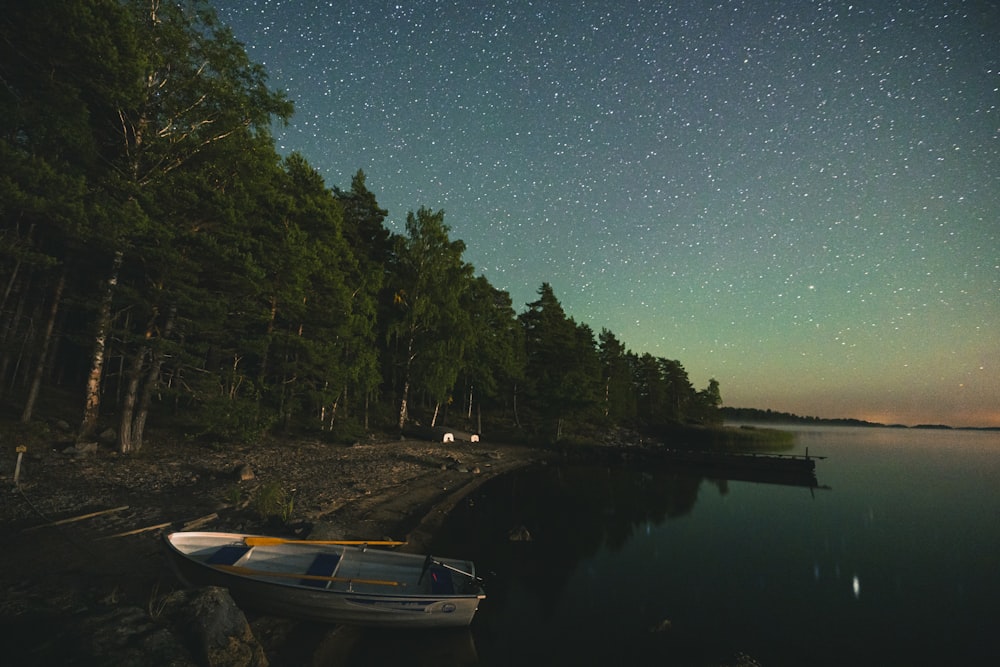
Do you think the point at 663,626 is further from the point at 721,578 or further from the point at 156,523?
the point at 156,523

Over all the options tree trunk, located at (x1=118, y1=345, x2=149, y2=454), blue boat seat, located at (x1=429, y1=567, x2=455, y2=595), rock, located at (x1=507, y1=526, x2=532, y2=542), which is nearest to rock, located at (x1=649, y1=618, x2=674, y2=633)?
blue boat seat, located at (x1=429, y1=567, x2=455, y2=595)

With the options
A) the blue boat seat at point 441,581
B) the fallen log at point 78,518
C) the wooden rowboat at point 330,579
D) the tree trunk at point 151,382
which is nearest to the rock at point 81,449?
the tree trunk at point 151,382

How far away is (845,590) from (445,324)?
29738mm

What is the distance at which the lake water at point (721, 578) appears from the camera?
981 centimetres

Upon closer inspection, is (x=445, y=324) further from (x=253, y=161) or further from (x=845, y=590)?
(x=845, y=590)

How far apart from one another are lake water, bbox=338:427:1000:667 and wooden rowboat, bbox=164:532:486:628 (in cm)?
92

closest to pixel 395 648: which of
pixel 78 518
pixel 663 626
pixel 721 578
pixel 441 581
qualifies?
pixel 441 581

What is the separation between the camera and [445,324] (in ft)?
119

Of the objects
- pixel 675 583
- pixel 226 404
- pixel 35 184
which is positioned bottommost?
pixel 675 583

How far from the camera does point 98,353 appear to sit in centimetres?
1566

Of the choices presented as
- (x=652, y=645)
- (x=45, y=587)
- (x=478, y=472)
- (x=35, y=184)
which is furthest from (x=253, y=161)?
(x=652, y=645)

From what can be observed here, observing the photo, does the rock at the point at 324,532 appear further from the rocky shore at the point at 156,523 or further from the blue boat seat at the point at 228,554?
the blue boat seat at the point at 228,554

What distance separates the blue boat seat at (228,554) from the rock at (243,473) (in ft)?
26.9

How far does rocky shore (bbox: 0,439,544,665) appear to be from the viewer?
6195 millimetres
